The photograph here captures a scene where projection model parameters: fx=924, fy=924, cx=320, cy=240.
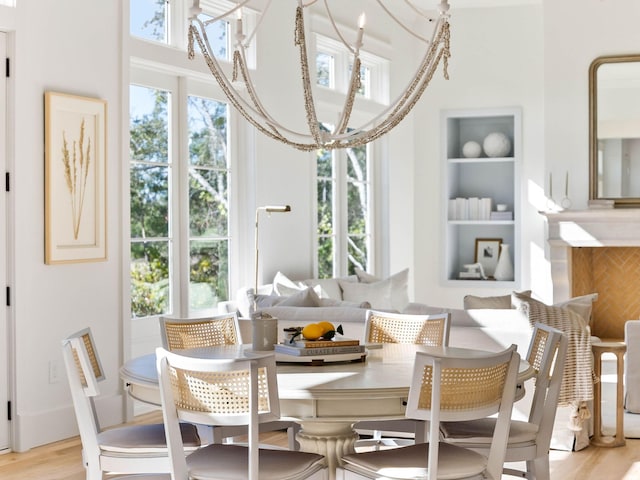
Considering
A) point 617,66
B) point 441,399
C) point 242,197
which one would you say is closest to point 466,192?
point 617,66

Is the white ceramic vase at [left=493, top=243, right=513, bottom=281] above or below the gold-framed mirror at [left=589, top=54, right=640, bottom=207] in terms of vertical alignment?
below

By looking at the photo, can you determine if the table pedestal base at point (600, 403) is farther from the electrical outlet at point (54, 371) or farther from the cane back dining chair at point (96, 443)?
the electrical outlet at point (54, 371)

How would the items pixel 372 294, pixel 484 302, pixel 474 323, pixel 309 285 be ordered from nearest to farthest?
pixel 474 323
pixel 484 302
pixel 309 285
pixel 372 294

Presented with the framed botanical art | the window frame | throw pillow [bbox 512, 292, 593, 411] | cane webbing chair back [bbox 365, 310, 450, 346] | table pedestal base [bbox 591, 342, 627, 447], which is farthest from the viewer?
the window frame

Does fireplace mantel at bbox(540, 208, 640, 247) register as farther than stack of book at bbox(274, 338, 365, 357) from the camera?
Yes

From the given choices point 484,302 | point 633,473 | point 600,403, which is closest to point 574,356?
point 600,403

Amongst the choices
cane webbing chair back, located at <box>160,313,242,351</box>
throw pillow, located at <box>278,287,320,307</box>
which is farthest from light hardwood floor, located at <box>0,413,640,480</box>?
cane webbing chair back, located at <box>160,313,242,351</box>

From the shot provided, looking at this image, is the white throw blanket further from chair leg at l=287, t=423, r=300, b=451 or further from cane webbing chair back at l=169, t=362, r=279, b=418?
cane webbing chair back at l=169, t=362, r=279, b=418

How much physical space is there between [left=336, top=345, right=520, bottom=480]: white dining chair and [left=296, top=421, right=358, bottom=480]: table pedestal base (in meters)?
0.20

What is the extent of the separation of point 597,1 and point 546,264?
249 centimetres

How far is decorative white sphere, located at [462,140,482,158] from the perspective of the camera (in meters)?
9.41

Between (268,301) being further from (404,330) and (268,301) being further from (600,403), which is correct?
(600,403)

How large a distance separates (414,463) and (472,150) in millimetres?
6667

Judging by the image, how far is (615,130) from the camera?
8.32 m
